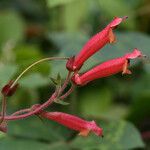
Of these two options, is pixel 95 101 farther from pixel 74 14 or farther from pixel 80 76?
pixel 80 76

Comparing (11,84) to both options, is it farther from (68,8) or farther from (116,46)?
(68,8)

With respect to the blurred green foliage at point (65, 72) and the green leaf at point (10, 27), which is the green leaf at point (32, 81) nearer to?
the blurred green foliage at point (65, 72)

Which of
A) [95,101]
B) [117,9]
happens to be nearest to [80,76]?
[95,101]

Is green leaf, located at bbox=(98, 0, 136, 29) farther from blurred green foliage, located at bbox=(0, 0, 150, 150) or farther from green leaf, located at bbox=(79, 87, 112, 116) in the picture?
green leaf, located at bbox=(79, 87, 112, 116)

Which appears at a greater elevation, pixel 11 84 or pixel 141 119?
pixel 11 84

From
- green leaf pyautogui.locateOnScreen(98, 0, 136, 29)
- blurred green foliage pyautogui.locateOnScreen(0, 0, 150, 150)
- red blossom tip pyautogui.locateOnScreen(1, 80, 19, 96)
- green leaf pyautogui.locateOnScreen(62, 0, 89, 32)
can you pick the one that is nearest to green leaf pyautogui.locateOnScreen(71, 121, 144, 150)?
blurred green foliage pyautogui.locateOnScreen(0, 0, 150, 150)

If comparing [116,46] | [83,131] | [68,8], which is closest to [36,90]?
[116,46]

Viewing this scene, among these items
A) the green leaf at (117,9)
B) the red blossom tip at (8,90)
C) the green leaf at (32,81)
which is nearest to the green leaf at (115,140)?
the green leaf at (32,81)
